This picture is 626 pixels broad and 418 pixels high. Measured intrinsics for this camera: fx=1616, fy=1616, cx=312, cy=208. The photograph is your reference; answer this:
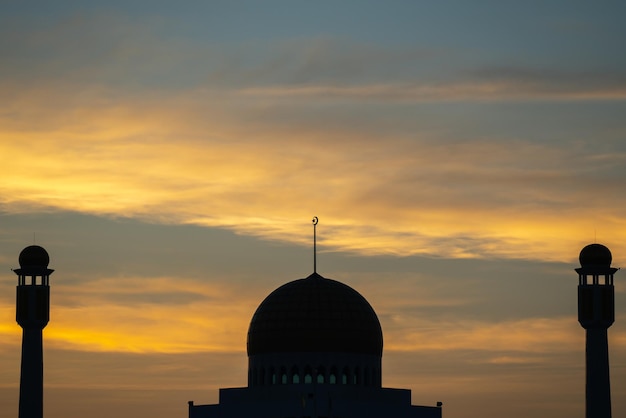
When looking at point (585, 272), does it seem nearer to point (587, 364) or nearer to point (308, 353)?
point (587, 364)

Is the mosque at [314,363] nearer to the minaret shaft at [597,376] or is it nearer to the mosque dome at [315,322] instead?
the mosque dome at [315,322]

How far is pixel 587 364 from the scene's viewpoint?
96.4 m

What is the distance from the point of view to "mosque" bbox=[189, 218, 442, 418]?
90.4 metres

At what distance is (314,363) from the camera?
92625 mm

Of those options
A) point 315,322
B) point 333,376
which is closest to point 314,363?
point 333,376

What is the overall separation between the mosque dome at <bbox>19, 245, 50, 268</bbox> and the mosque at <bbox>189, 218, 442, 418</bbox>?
45.1 ft

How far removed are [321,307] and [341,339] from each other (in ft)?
8.58

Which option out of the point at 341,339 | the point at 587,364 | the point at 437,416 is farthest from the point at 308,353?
the point at 587,364

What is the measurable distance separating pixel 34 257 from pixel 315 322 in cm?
1865

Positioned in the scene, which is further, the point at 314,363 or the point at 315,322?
the point at 315,322

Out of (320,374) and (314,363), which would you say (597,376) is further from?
(314,363)

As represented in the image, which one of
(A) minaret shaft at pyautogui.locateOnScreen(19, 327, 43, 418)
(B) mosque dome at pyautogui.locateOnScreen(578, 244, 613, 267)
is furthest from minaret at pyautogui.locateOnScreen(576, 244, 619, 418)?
(A) minaret shaft at pyautogui.locateOnScreen(19, 327, 43, 418)

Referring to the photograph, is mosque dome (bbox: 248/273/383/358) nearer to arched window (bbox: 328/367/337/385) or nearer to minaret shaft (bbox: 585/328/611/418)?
arched window (bbox: 328/367/337/385)

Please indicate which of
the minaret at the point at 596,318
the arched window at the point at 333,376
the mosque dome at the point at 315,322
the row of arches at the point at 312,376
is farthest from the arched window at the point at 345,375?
the minaret at the point at 596,318
